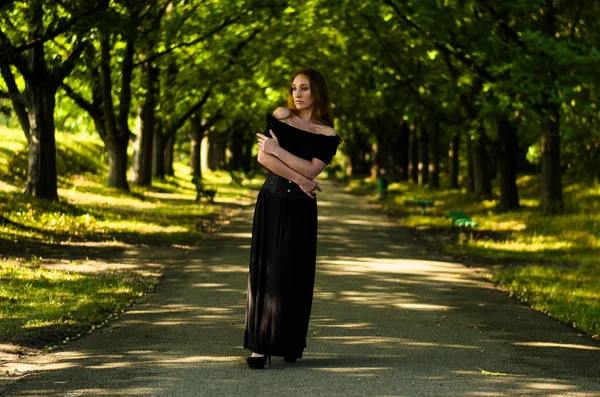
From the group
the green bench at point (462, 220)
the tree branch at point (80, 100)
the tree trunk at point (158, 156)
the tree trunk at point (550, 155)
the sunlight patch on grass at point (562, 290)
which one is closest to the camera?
the sunlight patch on grass at point (562, 290)

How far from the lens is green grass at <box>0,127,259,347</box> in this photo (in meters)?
9.66

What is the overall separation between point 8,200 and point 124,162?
11049mm

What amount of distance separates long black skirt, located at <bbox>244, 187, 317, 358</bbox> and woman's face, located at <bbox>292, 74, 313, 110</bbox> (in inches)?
25.6

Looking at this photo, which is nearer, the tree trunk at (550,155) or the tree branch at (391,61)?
the tree trunk at (550,155)

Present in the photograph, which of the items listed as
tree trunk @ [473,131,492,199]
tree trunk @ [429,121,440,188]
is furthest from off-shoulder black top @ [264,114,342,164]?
tree trunk @ [429,121,440,188]

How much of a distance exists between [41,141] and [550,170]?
38.9ft

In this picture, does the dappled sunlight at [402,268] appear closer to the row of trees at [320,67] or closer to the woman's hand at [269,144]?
the row of trees at [320,67]

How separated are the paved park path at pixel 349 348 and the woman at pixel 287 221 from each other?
263 millimetres

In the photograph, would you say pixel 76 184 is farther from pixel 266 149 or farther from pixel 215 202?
pixel 266 149

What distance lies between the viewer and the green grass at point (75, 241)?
31.7 feet

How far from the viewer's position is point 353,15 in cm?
2872

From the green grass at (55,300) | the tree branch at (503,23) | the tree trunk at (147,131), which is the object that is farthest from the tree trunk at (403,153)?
the green grass at (55,300)

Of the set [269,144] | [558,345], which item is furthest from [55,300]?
[558,345]

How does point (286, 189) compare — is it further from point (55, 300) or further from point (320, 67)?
point (320, 67)
